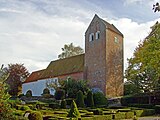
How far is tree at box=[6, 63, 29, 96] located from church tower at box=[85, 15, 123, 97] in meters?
17.6

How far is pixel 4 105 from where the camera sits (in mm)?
9648

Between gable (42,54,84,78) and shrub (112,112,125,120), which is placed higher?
gable (42,54,84,78)

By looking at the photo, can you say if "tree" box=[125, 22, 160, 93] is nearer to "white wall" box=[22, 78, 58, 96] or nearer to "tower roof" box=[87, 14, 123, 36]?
"tower roof" box=[87, 14, 123, 36]

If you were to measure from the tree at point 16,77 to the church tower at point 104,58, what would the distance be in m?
17.6

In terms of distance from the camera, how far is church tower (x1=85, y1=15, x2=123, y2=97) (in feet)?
148

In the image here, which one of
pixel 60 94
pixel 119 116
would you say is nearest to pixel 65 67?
pixel 60 94

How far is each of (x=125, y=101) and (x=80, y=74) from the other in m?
13.0

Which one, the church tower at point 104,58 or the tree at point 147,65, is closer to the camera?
the tree at point 147,65

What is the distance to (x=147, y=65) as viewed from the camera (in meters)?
30.5

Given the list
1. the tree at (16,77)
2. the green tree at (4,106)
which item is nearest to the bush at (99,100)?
the tree at (16,77)

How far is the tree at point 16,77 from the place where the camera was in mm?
58250

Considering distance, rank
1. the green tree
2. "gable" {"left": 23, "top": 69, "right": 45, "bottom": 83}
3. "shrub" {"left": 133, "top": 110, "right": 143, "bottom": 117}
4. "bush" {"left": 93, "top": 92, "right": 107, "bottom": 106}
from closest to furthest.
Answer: the green tree < "shrub" {"left": 133, "top": 110, "right": 143, "bottom": 117} < "bush" {"left": 93, "top": 92, "right": 107, "bottom": 106} < "gable" {"left": 23, "top": 69, "right": 45, "bottom": 83}

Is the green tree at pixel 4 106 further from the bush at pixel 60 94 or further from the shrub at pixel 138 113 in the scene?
the bush at pixel 60 94

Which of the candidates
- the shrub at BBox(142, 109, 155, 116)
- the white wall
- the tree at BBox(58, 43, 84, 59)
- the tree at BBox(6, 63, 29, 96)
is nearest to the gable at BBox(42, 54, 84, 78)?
the white wall
